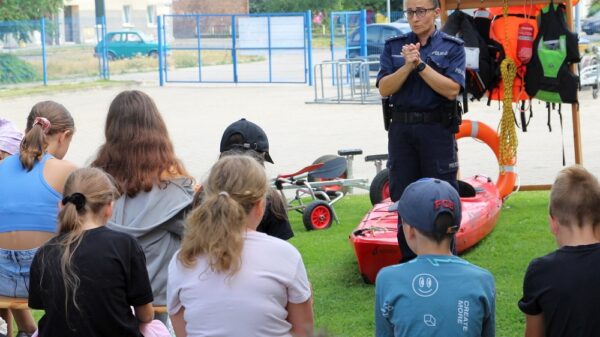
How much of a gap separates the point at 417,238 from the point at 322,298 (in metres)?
3.19

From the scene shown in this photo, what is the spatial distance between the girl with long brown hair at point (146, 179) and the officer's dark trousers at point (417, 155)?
1.83 metres

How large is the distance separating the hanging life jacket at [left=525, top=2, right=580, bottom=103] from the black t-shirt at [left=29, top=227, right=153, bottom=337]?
227 inches

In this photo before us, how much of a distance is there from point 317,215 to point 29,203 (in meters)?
4.81

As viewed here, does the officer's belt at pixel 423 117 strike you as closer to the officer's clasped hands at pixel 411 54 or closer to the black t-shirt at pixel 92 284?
the officer's clasped hands at pixel 411 54

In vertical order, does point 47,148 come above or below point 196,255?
above

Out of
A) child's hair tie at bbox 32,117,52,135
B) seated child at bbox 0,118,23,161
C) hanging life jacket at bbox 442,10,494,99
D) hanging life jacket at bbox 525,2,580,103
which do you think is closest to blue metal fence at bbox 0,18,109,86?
hanging life jacket at bbox 442,10,494,99

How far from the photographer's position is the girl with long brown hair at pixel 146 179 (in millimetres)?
4926

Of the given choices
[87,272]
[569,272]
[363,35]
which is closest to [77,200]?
[87,272]

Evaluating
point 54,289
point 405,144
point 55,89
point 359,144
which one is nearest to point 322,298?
point 405,144

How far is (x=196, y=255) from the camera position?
12.2 feet

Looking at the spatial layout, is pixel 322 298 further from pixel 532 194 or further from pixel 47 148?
pixel 532 194

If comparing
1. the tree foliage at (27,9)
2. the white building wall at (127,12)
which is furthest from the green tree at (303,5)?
the tree foliage at (27,9)

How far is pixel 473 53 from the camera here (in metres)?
8.59

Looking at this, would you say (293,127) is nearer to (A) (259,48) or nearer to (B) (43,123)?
(A) (259,48)
